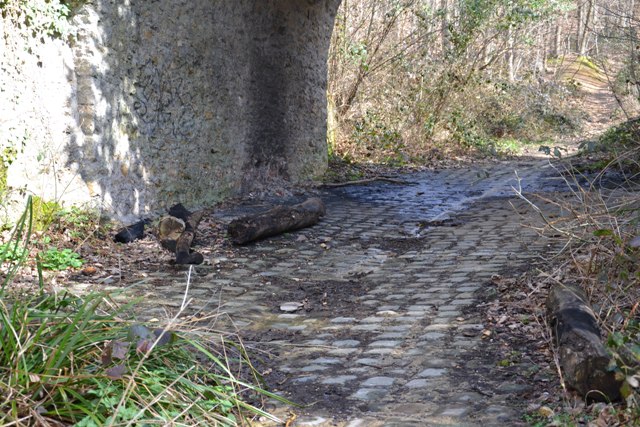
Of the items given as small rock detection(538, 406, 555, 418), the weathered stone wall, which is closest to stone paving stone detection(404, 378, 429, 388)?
small rock detection(538, 406, 555, 418)

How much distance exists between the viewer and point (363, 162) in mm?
13555

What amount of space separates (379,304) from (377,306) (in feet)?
0.19

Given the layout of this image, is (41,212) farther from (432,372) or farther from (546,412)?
(546,412)

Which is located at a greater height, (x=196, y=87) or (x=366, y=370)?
(x=196, y=87)

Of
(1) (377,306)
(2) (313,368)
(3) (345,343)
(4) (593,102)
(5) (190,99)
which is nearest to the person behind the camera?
(2) (313,368)

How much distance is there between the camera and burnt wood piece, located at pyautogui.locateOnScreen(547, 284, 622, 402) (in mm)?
3273

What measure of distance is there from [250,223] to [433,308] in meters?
2.76

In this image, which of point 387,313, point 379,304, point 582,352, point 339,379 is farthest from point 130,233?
point 582,352

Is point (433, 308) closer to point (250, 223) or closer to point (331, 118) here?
point (250, 223)

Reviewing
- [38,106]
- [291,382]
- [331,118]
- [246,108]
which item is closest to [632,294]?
[291,382]

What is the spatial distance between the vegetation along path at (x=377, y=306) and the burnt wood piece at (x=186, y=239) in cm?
19

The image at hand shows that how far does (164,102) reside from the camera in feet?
26.4

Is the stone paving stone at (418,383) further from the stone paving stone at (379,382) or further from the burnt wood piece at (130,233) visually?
the burnt wood piece at (130,233)

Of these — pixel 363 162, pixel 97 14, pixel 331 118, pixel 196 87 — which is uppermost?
pixel 97 14
